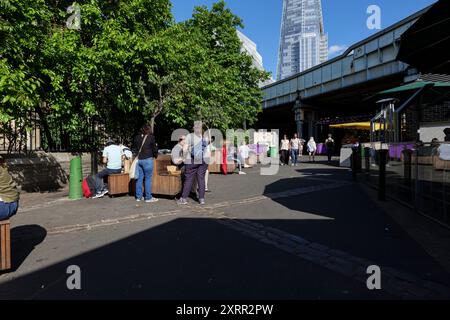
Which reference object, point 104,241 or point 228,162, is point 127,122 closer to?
point 228,162

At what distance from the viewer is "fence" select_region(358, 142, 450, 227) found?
5.27 metres

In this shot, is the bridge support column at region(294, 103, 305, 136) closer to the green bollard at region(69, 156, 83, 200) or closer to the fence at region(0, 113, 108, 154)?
the fence at region(0, 113, 108, 154)

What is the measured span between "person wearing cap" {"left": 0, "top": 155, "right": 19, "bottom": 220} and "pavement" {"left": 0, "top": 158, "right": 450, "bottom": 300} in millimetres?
632

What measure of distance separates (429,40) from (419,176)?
2.73 meters

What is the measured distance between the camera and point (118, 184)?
845 cm

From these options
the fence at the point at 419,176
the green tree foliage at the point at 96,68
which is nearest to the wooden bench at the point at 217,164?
the green tree foliage at the point at 96,68

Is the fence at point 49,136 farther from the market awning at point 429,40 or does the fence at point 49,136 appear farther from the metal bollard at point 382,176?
the metal bollard at point 382,176

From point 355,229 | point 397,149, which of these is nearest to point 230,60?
point 397,149

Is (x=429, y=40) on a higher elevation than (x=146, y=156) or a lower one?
higher

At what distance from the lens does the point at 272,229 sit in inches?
206

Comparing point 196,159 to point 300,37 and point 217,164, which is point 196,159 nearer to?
point 217,164

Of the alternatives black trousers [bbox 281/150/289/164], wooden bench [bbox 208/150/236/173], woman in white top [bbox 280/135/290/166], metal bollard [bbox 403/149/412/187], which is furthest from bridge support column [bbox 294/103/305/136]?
metal bollard [bbox 403/149/412/187]
